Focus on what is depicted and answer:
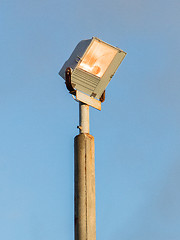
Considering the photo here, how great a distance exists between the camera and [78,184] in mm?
3896

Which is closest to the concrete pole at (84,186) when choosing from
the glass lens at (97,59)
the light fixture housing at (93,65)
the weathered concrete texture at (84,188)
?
the weathered concrete texture at (84,188)

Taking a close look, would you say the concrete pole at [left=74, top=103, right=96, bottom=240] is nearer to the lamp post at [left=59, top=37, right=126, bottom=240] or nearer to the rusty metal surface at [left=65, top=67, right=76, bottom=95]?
the lamp post at [left=59, top=37, right=126, bottom=240]

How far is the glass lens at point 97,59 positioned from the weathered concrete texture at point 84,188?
82 centimetres

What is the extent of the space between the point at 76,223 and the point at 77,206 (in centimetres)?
14

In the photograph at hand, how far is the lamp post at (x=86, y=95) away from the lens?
12.5 ft

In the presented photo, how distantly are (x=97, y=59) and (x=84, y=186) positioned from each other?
4.63ft

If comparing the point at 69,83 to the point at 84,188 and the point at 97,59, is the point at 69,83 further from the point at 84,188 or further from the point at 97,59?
the point at 84,188

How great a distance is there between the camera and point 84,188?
3.86m

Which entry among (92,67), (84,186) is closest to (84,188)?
(84,186)

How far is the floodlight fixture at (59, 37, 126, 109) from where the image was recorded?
4492mm

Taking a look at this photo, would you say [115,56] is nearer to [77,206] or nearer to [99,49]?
[99,49]

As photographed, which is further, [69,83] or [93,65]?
[93,65]

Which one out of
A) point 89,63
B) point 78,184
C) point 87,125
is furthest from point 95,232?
point 89,63

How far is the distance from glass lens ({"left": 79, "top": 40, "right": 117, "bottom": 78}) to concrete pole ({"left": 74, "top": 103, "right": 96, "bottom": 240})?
702mm
